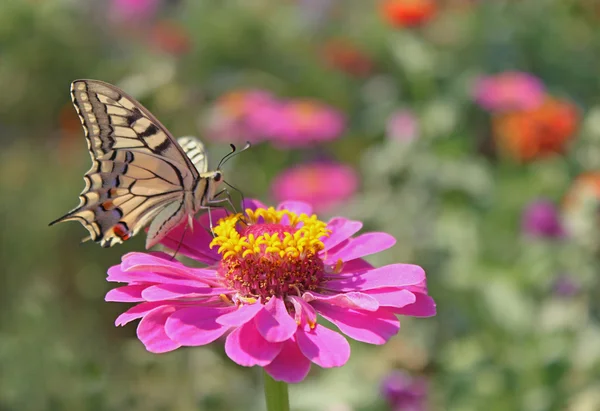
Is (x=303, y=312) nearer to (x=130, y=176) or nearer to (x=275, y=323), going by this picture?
(x=275, y=323)

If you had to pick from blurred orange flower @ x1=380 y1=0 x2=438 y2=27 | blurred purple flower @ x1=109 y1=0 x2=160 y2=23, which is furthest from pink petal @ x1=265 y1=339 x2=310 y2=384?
blurred purple flower @ x1=109 y1=0 x2=160 y2=23

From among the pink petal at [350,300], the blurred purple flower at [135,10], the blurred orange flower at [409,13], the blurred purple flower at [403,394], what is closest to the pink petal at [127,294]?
the pink petal at [350,300]

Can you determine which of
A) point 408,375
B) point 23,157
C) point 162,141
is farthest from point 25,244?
point 162,141

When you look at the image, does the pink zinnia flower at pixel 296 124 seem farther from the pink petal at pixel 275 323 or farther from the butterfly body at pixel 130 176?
the pink petal at pixel 275 323

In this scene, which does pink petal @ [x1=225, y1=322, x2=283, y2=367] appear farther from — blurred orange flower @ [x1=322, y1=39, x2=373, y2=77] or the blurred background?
blurred orange flower @ [x1=322, y1=39, x2=373, y2=77]

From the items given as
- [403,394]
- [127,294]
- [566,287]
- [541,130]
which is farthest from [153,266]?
[541,130]

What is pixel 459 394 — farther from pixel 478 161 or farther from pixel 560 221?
pixel 478 161

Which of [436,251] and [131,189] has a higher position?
[436,251]
